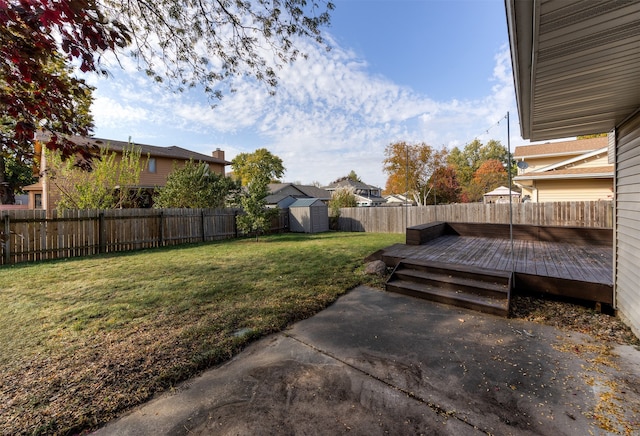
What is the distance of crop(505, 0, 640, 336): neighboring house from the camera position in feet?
4.52

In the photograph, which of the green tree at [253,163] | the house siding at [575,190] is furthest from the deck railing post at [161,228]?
the green tree at [253,163]

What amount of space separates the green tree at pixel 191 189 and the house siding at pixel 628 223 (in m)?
12.5

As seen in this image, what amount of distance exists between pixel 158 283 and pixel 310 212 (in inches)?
391

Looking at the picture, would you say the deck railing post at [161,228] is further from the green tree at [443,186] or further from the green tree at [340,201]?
the green tree at [443,186]

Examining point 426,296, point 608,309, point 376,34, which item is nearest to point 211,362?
point 426,296

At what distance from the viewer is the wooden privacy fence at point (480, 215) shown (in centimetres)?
980

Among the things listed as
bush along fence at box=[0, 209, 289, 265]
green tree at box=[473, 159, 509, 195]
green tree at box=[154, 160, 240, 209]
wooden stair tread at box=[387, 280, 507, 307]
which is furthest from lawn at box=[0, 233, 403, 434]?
green tree at box=[473, 159, 509, 195]

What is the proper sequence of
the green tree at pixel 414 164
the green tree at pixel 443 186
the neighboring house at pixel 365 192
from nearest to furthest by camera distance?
the green tree at pixel 414 164 < the green tree at pixel 443 186 < the neighboring house at pixel 365 192

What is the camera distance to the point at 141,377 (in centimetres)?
211

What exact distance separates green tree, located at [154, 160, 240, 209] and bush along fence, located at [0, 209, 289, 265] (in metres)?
0.98

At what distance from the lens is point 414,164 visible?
2603cm

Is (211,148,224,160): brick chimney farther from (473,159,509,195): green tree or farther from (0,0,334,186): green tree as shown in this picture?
(473,159,509,195): green tree

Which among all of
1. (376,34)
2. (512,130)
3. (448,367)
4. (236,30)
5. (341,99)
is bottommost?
(448,367)

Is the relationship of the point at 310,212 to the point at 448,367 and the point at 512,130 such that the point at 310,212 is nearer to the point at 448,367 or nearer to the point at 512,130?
the point at 512,130
